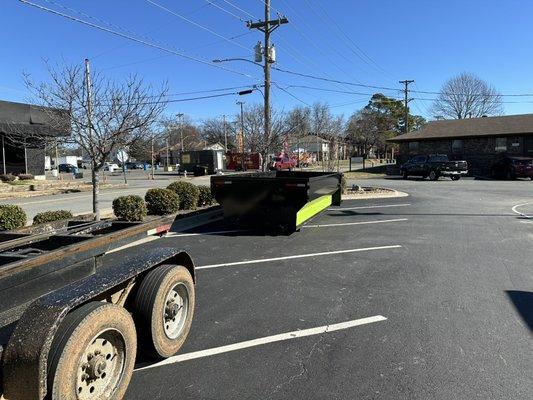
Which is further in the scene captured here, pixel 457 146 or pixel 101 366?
pixel 457 146

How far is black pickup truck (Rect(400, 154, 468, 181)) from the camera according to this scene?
3166 cm

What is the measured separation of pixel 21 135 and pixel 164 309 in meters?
24.3

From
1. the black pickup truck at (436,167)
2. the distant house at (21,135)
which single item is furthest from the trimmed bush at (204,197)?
the black pickup truck at (436,167)

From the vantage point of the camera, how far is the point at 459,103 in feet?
255

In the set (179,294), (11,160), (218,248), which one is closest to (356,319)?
(179,294)

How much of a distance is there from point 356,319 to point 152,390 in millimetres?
2319

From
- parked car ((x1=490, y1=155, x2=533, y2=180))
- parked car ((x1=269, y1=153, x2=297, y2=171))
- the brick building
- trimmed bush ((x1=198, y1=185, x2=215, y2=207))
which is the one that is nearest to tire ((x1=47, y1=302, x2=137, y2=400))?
trimmed bush ((x1=198, y1=185, x2=215, y2=207))

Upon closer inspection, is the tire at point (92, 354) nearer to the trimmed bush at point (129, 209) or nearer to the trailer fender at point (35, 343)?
the trailer fender at point (35, 343)

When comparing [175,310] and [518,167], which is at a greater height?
[518,167]

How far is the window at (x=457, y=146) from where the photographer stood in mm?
40625

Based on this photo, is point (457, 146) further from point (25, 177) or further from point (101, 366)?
point (101, 366)

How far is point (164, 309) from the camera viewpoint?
393cm

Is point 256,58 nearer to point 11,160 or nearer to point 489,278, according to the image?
point 11,160

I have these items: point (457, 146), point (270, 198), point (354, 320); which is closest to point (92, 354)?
point (354, 320)
